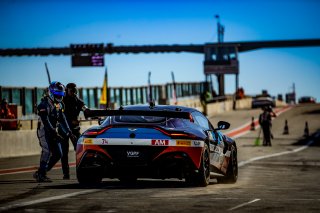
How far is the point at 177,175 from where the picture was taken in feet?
44.1

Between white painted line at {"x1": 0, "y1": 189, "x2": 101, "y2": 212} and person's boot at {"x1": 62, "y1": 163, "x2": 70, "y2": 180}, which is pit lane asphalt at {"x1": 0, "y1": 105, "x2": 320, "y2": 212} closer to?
white painted line at {"x1": 0, "y1": 189, "x2": 101, "y2": 212}

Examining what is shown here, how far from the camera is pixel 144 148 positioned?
13.3 m

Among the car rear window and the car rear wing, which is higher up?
the car rear wing

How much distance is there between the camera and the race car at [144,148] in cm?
1335

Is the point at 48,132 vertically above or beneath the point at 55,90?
beneath

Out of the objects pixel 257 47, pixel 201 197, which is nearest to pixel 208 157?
pixel 201 197

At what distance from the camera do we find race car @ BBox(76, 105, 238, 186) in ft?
43.8

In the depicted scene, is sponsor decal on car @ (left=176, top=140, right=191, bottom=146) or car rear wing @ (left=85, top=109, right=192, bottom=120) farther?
car rear wing @ (left=85, top=109, right=192, bottom=120)

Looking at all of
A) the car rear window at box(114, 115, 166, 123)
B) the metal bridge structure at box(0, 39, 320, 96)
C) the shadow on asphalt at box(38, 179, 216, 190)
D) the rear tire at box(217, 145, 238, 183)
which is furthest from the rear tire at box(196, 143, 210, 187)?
the metal bridge structure at box(0, 39, 320, 96)

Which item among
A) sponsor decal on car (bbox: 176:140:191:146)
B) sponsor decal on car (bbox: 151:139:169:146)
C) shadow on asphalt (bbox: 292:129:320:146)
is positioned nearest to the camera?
sponsor decal on car (bbox: 151:139:169:146)

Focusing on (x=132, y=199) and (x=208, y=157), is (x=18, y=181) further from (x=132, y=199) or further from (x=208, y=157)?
(x=132, y=199)

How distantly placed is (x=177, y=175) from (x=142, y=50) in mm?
152140

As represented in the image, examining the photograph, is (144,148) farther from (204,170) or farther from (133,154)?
(204,170)

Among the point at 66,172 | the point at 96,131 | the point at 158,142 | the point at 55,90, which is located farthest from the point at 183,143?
the point at 66,172
